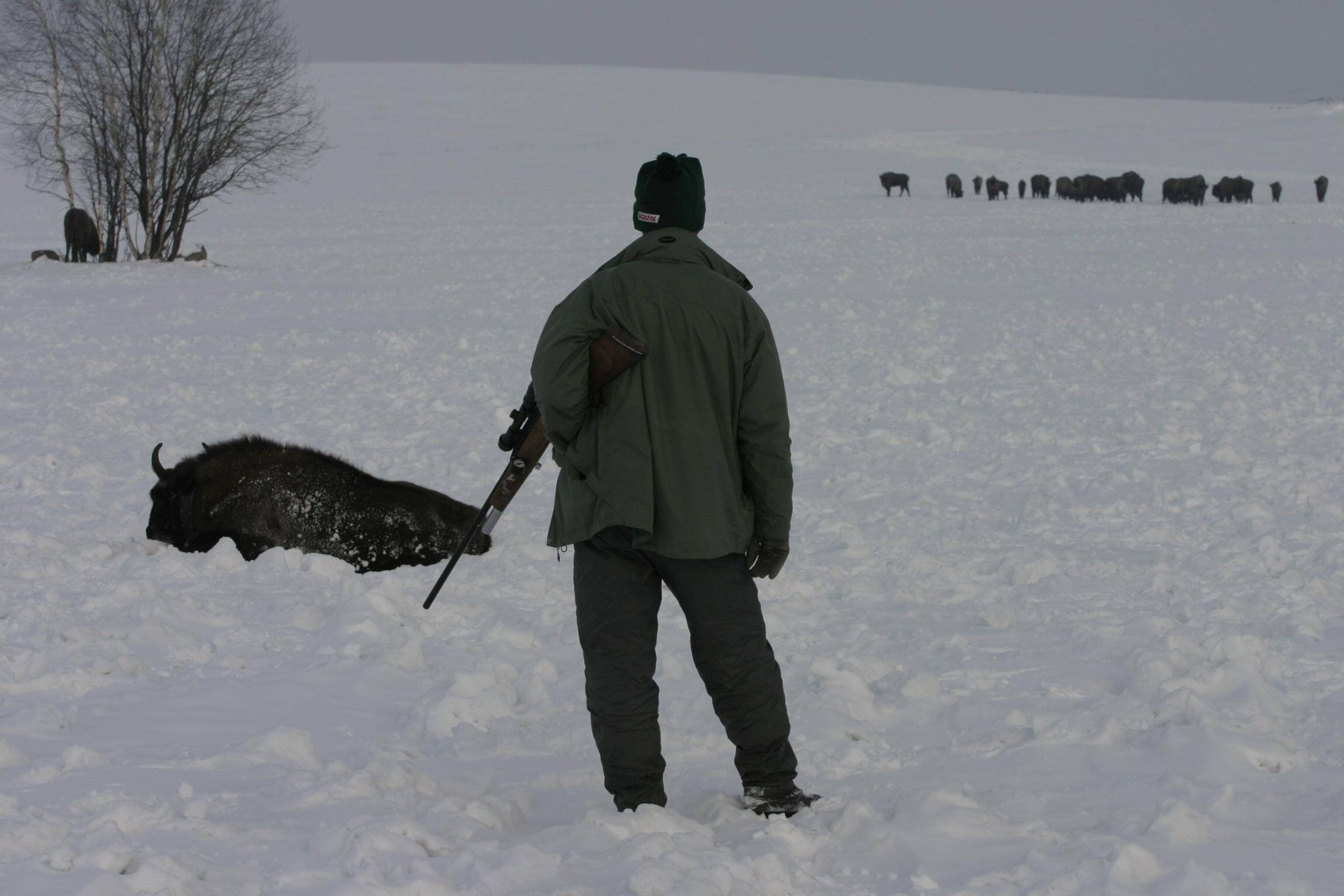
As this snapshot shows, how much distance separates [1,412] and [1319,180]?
114ft

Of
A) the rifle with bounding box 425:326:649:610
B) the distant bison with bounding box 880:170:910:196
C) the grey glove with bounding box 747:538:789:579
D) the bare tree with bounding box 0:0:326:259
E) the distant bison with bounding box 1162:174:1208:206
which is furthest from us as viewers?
the distant bison with bounding box 880:170:910:196

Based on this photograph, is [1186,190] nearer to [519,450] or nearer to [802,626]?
[802,626]

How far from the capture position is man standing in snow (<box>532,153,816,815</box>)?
3.17m

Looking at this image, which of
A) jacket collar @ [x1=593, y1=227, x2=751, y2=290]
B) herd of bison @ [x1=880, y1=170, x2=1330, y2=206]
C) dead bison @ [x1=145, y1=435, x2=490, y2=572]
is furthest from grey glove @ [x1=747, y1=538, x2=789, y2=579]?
herd of bison @ [x1=880, y1=170, x2=1330, y2=206]

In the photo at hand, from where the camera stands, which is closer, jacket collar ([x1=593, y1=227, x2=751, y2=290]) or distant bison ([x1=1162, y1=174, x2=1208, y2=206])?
jacket collar ([x1=593, y1=227, x2=751, y2=290])

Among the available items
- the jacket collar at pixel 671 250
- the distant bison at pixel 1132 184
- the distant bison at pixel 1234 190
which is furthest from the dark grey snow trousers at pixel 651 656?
the distant bison at pixel 1132 184

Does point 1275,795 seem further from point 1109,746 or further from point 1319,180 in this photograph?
point 1319,180

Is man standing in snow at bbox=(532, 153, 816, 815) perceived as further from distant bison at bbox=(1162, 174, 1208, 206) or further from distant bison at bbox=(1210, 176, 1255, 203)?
distant bison at bbox=(1210, 176, 1255, 203)

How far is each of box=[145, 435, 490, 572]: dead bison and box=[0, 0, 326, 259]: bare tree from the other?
18101mm

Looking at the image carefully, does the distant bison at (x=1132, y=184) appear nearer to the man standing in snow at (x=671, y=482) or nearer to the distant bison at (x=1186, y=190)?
the distant bison at (x=1186, y=190)

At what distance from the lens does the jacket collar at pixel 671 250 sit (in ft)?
10.6

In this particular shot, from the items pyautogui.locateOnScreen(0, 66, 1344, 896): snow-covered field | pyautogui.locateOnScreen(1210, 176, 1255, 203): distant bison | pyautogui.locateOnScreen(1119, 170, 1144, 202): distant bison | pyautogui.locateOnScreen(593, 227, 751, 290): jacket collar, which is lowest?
pyautogui.locateOnScreen(0, 66, 1344, 896): snow-covered field

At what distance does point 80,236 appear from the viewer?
23016 millimetres

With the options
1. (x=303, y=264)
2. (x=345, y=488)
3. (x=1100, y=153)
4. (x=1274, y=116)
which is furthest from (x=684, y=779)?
(x=1274, y=116)
